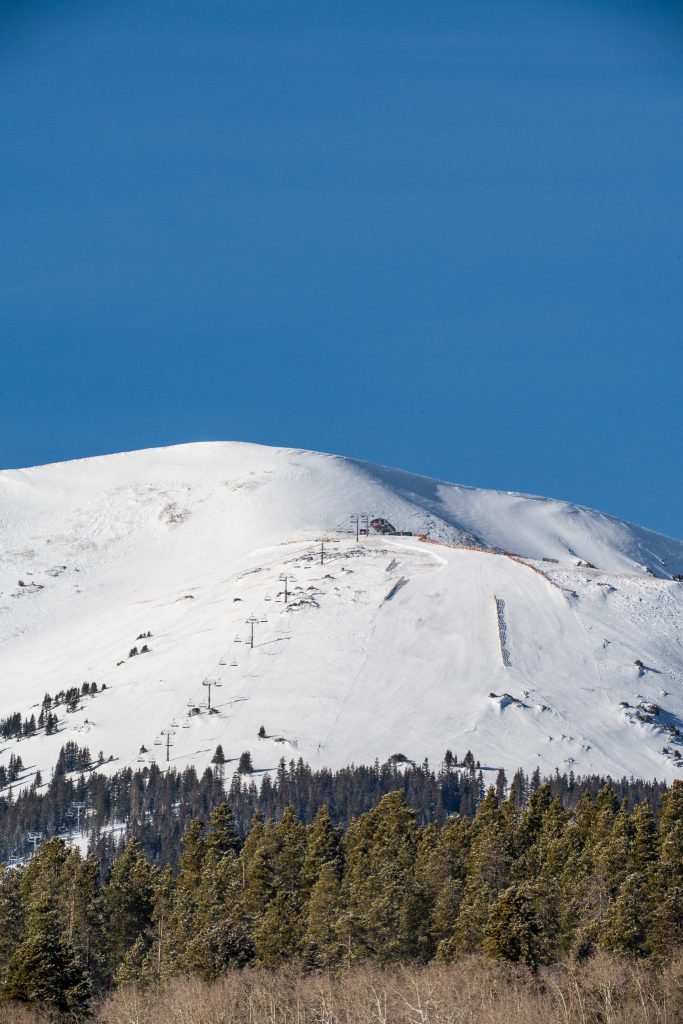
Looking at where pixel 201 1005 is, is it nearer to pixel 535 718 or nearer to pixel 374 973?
pixel 374 973

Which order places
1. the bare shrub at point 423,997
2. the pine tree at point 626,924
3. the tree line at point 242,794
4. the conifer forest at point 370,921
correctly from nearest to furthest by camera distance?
the bare shrub at point 423,997 < the conifer forest at point 370,921 < the pine tree at point 626,924 < the tree line at point 242,794

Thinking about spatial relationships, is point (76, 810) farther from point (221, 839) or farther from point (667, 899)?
point (667, 899)

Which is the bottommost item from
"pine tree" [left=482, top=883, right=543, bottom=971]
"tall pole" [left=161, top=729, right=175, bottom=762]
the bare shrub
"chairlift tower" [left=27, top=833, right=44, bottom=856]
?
the bare shrub

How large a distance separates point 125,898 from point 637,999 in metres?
35.9

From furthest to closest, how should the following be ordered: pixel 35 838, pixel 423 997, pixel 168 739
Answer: pixel 168 739
pixel 35 838
pixel 423 997

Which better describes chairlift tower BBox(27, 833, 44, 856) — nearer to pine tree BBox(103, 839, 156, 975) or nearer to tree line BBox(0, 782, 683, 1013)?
tree line BBox(0, 782, 683, 1013)

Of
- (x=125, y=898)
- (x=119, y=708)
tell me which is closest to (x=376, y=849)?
(x=125, y=898)

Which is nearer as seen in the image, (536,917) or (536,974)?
(536,974)

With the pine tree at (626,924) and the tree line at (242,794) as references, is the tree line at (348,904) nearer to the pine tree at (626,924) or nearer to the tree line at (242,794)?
the pine tree at (626,924)

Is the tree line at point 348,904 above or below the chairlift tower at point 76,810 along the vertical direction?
below

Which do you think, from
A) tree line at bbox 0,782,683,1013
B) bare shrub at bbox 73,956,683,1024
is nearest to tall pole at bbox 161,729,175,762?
tree line at bbox 0,782,683,1013

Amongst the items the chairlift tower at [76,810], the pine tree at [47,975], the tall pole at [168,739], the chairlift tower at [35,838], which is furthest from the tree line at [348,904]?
the tall pole at [168,739]

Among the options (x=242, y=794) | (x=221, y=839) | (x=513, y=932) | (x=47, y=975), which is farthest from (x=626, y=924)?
(x=242, y=794)

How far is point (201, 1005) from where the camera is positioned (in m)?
58.9
